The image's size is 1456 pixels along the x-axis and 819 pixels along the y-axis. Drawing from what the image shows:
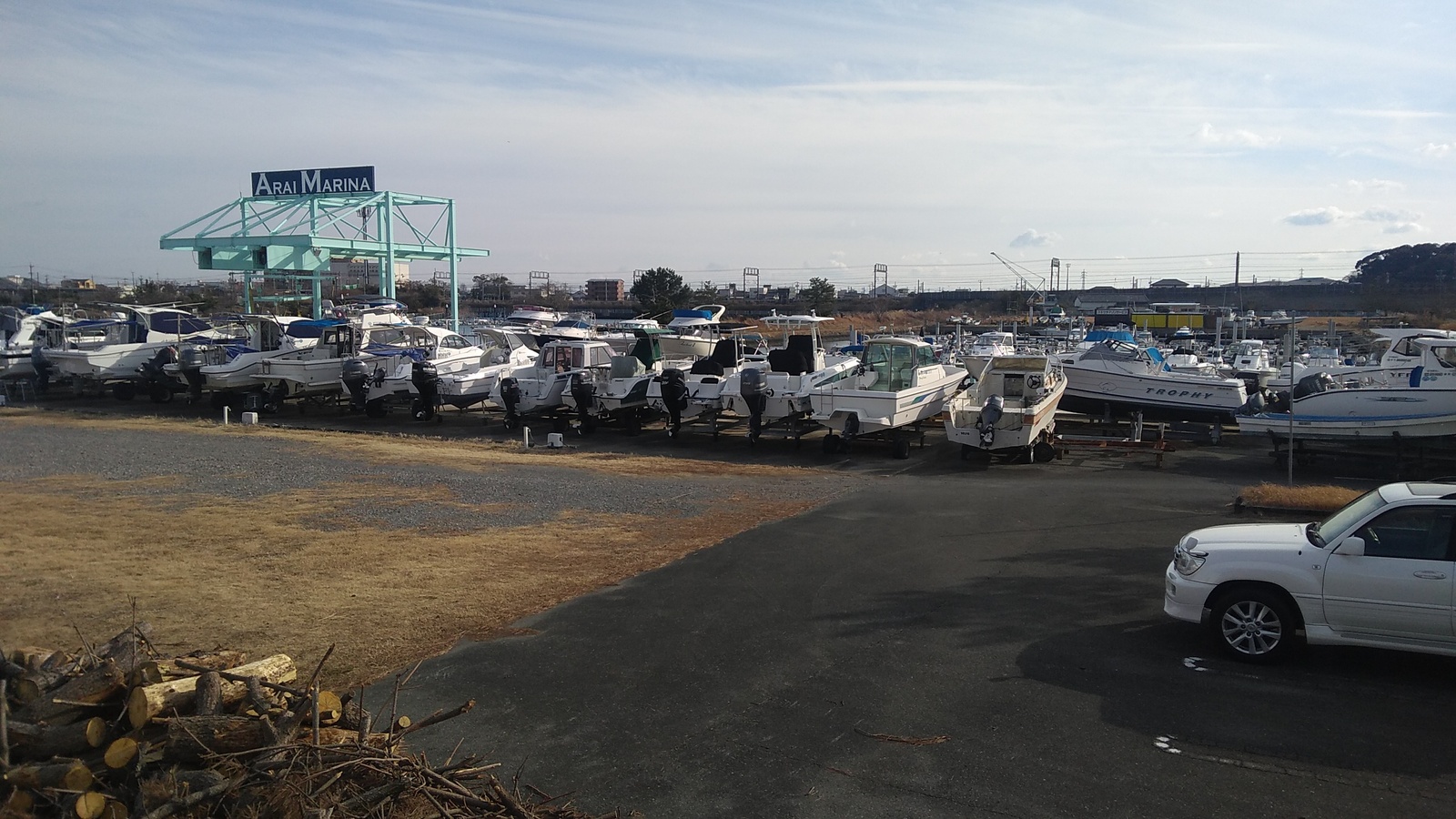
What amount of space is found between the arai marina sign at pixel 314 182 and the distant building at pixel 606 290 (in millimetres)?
52701

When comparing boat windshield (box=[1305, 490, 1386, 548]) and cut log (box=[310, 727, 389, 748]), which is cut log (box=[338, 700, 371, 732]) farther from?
boat windshield (box=[1305, 490, 1386, 548])

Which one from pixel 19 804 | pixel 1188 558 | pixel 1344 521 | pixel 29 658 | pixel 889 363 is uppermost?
pixel 889 363

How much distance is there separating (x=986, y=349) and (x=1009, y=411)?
18.7m

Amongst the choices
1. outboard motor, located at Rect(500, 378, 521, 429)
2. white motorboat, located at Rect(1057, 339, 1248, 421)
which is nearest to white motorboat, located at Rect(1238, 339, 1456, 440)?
white motorboat, located at Rect(1057, 339, 1248, 421)

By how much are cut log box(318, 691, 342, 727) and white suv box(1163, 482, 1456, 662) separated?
638 cm

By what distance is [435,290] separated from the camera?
91250 millimetres

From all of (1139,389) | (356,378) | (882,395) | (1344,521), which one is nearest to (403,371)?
(356,378)

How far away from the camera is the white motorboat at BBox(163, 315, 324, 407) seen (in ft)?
90.8

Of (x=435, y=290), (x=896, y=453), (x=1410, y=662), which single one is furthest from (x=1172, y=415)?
(x=435, y=290)

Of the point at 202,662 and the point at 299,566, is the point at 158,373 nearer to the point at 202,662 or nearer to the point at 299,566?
the point at 299,566

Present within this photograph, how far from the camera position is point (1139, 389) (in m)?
24.1

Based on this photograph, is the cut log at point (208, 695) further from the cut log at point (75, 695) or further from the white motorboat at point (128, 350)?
the white motorboat at point (128, 350)

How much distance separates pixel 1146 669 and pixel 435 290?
296 feet

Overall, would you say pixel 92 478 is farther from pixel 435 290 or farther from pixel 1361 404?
pixel 435 290
